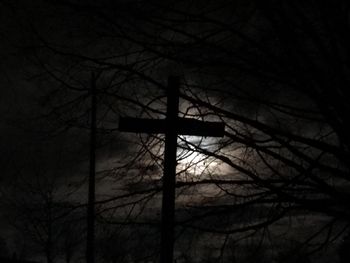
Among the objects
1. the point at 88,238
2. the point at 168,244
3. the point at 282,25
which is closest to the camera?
the point at 168,244

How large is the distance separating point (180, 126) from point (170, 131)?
0.16 meters

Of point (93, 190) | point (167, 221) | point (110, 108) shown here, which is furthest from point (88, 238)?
point (167, 221)

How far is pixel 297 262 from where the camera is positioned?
6043mm

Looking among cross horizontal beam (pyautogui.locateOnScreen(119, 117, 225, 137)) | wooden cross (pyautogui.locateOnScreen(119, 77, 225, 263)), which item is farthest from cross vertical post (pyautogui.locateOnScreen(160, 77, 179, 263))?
cross horizontal beam (pyautogui.locateOnScreen(119, 117, 225, 137))

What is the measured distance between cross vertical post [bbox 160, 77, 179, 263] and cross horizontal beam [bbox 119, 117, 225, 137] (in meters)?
0.11

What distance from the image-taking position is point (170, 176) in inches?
217

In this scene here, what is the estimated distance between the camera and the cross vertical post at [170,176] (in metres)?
5.39

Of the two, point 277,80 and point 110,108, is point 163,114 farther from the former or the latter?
point 277,80

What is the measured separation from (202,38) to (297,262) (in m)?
2.68

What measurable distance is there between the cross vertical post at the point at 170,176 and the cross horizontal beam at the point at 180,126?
0.11 m

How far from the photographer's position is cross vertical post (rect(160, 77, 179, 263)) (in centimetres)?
539

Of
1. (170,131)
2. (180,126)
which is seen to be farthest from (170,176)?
(180,126)

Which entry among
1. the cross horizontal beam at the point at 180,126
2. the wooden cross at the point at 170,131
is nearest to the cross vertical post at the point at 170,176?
the wooden cross at the point at 170,131

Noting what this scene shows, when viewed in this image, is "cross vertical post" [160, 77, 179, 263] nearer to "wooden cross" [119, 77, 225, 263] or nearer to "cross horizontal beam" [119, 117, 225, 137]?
"wooden cross" [119, 77, 225, 263]
